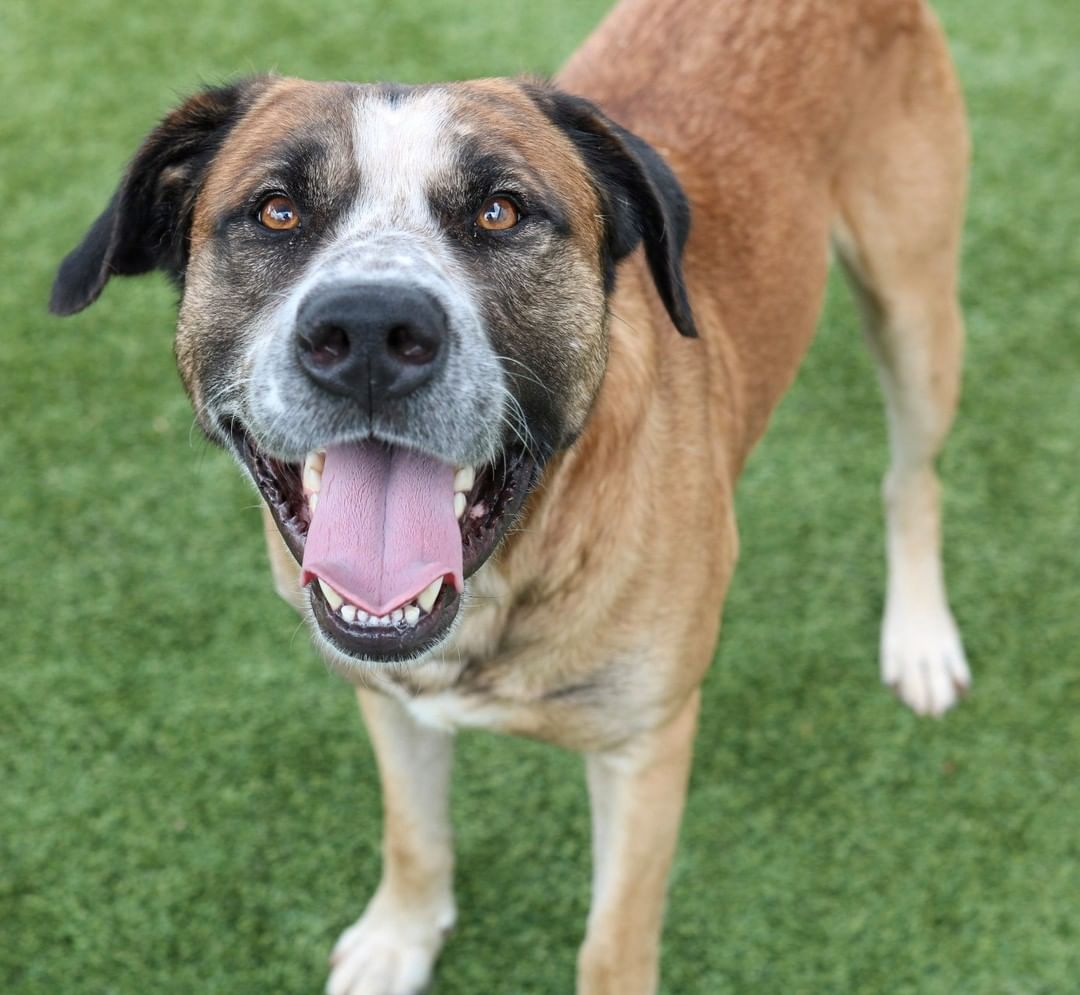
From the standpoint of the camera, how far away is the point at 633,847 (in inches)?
108

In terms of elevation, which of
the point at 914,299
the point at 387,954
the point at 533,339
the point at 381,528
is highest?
the point at 533,339

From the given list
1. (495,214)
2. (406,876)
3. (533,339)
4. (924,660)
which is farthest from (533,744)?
(495,214)

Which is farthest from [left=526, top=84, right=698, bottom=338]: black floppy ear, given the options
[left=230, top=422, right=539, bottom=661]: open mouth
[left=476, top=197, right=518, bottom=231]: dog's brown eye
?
[left=230, top=422, right=539, bottom=661]: open mouth

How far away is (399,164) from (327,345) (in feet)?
1.23

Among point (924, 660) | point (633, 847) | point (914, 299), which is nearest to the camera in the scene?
point (633, 847)

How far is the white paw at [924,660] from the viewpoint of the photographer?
3.67 meters

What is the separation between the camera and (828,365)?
180 inches

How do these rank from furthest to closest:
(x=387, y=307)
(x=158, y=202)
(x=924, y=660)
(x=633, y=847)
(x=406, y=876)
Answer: (x=924, y=660)
(x=406, y=876)
(x=633, y=847)
(x=158, y=202)
(x=387, y=307)

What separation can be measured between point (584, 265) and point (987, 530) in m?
2.31

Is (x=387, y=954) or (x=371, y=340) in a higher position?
(x=371, y=340)

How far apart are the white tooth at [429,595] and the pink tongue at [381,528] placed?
2cm

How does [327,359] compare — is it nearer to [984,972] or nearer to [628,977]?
[628,977]

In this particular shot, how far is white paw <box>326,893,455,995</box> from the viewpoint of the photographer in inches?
123

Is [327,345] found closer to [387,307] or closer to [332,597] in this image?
[387,307]
